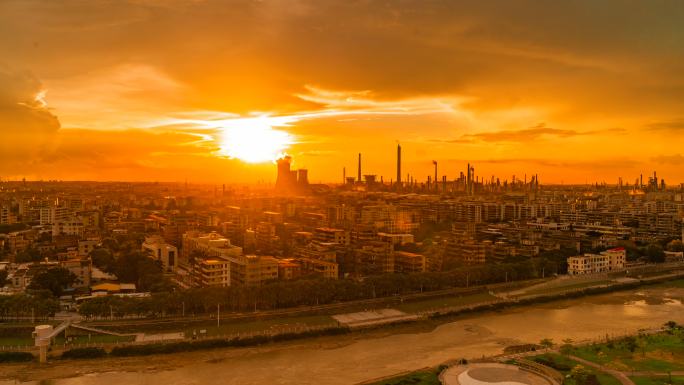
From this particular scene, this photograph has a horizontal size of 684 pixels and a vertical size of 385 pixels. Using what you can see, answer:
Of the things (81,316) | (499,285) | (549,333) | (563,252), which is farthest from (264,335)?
(563,252)

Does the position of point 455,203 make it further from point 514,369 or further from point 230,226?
point 514,369

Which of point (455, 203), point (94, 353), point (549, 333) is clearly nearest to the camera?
point (94, 353)

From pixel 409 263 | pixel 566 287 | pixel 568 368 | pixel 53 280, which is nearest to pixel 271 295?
pixel 53 280

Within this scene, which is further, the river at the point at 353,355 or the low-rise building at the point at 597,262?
the low-rise building at the point at 597,262

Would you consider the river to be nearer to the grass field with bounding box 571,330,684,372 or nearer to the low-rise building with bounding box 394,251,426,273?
the grass field with bounding box 571,330,684,372

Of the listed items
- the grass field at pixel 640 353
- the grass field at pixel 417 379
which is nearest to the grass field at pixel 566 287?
the grass field at pixel 640 353

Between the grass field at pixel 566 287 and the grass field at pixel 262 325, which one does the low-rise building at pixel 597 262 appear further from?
the grass field at pixel 262 325
